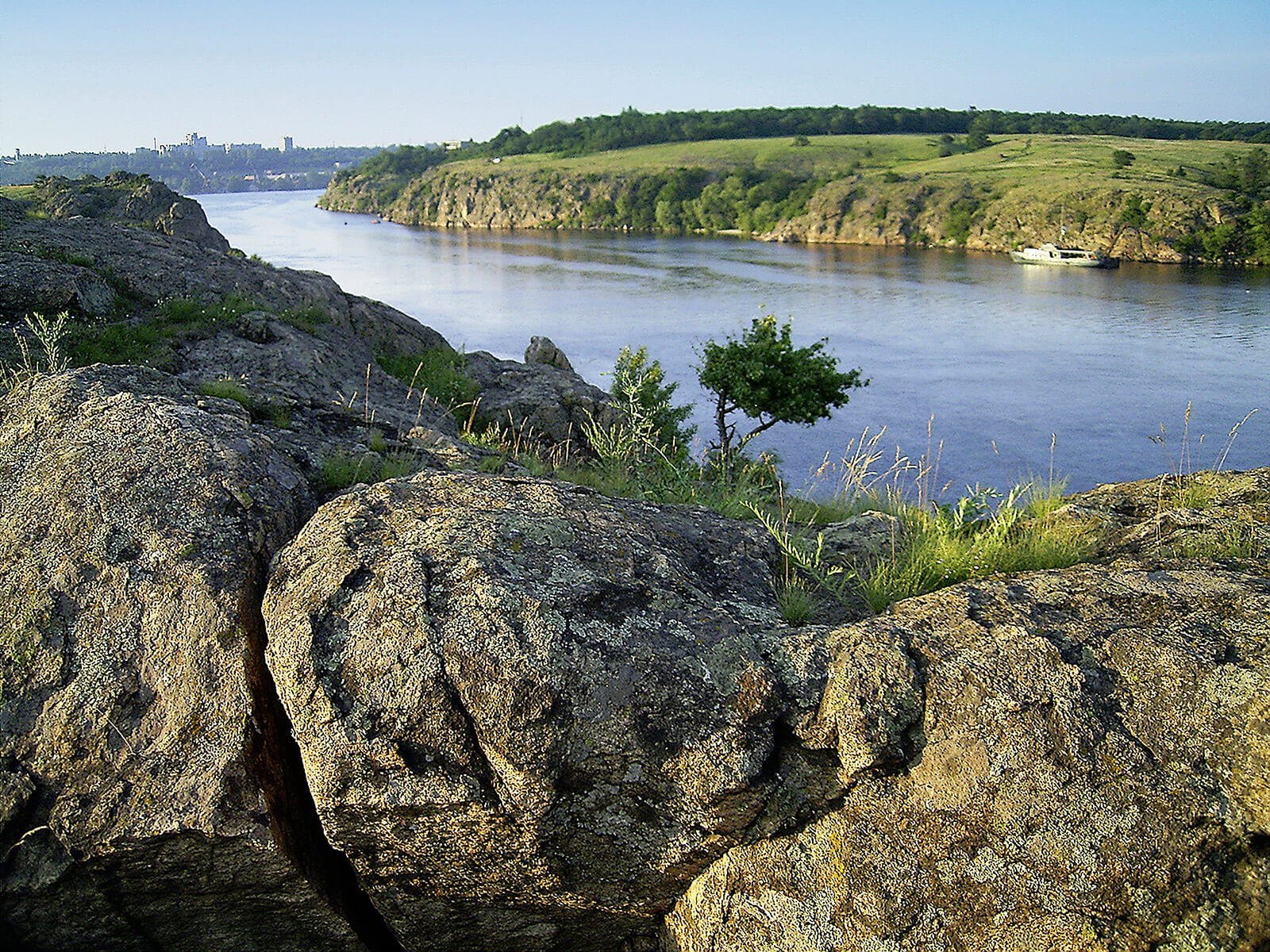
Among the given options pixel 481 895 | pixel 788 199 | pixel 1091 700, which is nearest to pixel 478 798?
pixel 481 895

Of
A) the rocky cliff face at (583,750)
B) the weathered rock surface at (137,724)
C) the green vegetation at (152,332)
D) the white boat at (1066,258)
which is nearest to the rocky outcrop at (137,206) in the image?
the green vegetation at (152,332)

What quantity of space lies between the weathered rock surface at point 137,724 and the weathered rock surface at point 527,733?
0.34 m

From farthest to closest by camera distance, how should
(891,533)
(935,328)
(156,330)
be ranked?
1. (935,328)
2. (156,330)
3. (891,533)

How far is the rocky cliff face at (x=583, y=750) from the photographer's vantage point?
3506 millimetres

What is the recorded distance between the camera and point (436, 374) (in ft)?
56.5

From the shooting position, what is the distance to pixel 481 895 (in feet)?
12.8

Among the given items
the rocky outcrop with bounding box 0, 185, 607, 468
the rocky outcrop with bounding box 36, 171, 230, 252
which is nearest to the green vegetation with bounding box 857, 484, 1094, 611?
the rocky outcrop with bounding box 0, 185, 607, 468

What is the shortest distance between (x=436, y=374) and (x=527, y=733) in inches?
565

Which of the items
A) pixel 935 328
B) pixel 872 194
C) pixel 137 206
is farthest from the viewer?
pixel 872 194

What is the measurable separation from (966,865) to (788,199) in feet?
467

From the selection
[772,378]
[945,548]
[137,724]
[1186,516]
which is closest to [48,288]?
[137,724]

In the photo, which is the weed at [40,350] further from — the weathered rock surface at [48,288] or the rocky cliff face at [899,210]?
the rocky cliff face at [899,210]

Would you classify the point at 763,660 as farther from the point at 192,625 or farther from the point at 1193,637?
the point at 192,625

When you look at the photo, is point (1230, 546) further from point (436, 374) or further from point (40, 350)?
point (436, 374)
